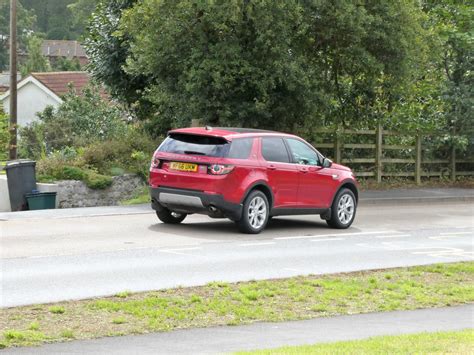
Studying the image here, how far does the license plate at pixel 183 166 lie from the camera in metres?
17.6

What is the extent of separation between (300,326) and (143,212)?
1148 centimetres

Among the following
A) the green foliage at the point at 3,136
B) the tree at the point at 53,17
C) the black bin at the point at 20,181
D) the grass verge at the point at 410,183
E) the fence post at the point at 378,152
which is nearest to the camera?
the black bin at the point at 20,181

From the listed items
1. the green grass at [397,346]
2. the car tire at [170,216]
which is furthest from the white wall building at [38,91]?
the green grass at [397,346]

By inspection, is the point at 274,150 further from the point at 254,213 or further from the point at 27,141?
the point at 27,141

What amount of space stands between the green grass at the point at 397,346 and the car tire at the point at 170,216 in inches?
389

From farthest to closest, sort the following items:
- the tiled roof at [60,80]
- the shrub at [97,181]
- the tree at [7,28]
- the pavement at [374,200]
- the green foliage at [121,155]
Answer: the tree at [7,28], the tiled roof at [60,80], the green foliage at [121,155], the shrub at [97,181], the pavement at [374,200]

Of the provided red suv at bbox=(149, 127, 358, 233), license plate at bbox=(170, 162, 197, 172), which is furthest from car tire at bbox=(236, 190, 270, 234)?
license plate at bbox=(170, 162, 197, 172)

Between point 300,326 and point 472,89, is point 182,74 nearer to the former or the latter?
point 472,89

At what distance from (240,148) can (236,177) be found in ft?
1.98

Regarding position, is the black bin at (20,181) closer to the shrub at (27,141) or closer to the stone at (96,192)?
the stone at (96,192)

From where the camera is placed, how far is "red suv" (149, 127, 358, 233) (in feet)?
57.1

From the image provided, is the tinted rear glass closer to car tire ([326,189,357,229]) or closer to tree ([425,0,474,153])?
car tire ([326,189,357,229])

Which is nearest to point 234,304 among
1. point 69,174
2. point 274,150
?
point 274,150

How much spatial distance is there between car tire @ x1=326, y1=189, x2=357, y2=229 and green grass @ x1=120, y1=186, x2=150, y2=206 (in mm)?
5434
